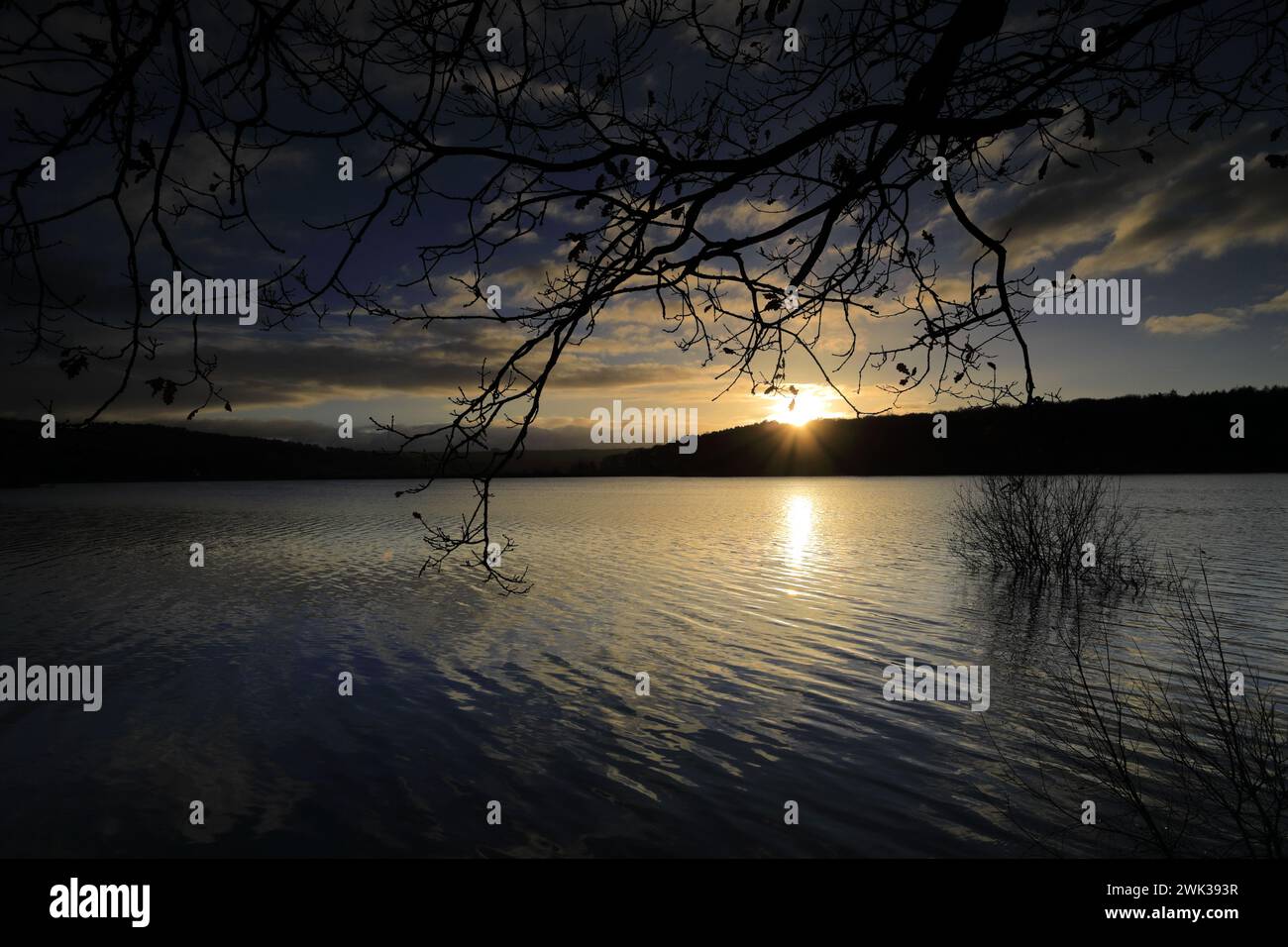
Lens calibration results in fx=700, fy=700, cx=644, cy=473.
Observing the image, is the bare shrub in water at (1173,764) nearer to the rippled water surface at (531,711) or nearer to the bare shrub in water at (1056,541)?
the rippled water surface at (531,711)

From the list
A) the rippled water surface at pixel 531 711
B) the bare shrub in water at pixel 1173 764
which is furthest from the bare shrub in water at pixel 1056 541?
the bare shrub in water at pixel 1173 764

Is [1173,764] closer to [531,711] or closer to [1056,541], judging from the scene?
[531,711]

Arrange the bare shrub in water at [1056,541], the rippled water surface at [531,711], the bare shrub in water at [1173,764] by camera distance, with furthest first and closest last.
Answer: the bare shrub in water at [1056,541] → the rippled water surface at [531,711] → the bare shrub in water at [1173,764]

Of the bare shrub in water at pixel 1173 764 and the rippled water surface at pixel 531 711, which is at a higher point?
the bare shrub in water at pixel 1173 764

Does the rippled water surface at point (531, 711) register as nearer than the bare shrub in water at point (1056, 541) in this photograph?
Yes

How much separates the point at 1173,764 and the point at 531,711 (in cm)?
782

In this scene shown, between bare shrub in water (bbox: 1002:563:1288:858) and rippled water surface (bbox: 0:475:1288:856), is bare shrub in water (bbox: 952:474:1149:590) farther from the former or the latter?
bare shrub in water (bbox: 1002:563:1288:858)

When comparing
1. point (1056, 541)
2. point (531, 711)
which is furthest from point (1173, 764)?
point (1056, 541)

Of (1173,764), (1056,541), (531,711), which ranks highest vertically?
(1056,541)

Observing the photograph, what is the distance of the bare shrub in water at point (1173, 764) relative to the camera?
5410mm

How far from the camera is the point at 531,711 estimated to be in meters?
10.1

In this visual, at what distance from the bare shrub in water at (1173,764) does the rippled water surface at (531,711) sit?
619 millimetres

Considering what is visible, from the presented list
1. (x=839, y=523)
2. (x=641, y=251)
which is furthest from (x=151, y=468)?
(x=641, y=251)
